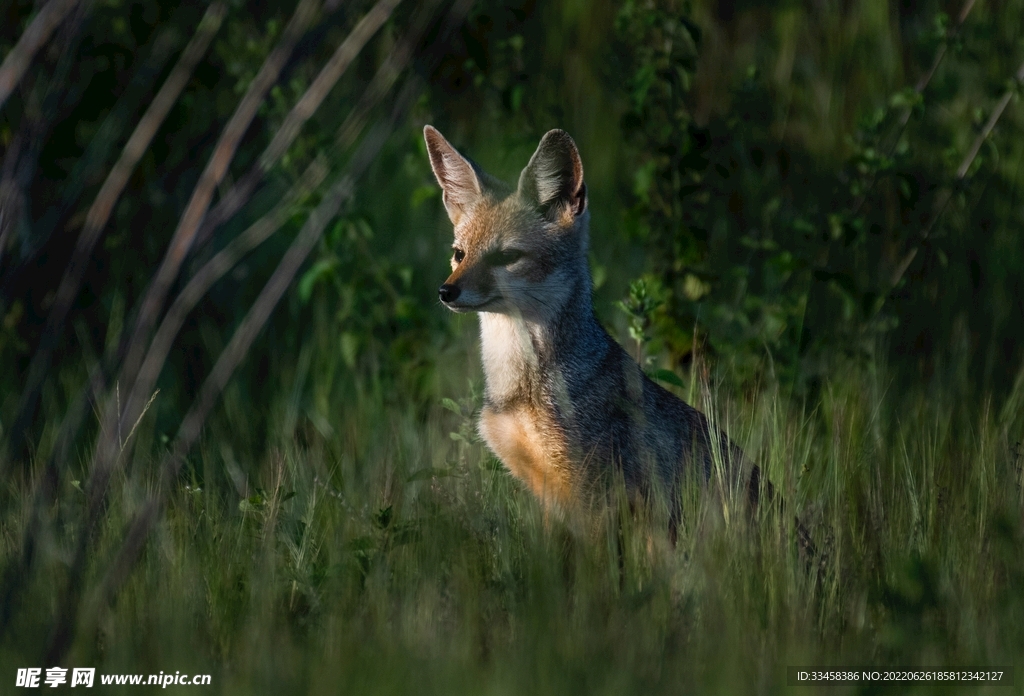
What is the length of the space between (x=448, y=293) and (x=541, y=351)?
0.44 meters

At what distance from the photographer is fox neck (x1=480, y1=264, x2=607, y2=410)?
171 inches

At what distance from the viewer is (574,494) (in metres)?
4.10

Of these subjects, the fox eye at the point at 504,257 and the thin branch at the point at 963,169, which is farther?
the thin branch at the point at 963,169

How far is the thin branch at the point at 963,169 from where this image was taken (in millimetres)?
5619

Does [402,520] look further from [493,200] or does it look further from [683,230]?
[683,230]

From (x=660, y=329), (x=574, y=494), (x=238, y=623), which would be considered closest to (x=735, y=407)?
(x=660, y=329)

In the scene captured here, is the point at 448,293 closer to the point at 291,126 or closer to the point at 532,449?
the point at 532,449

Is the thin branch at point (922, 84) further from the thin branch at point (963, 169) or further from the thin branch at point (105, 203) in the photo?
the thin branch at point (105, 203)

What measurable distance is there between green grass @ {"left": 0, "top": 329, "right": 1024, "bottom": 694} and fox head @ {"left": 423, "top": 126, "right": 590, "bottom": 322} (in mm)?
574

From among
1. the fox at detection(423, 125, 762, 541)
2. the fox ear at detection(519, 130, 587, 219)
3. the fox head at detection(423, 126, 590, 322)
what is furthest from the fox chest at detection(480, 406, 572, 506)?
the fox ear at detection(519, 130, 587, 219)

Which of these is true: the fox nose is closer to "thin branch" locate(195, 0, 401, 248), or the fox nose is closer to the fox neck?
the fox neck

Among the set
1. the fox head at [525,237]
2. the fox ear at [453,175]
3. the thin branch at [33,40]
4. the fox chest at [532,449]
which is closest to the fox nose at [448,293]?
the fox head at [525,237]

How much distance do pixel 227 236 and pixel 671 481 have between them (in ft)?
11.8

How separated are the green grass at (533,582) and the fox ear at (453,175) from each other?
916mm
